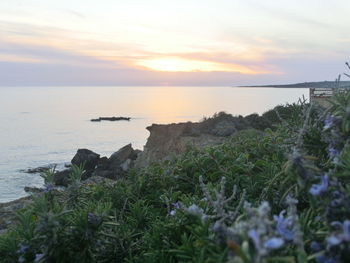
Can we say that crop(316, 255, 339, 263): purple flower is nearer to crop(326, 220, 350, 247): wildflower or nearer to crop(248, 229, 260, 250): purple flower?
crop(326, 220, 350, 247): wildflower

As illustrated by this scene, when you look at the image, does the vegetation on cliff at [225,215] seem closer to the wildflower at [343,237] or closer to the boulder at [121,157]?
the wildflower at [343,237]

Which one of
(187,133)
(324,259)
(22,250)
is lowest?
(187,133)

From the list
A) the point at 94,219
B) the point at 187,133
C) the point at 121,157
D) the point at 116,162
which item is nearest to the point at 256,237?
the point at 94,219

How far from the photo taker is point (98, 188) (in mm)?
3232

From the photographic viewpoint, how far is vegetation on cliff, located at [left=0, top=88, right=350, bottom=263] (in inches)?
46.1

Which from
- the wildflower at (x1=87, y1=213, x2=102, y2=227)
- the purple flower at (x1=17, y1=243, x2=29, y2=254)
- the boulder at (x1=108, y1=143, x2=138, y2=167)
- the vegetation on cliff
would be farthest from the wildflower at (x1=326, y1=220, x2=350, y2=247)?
the boulder at (x1=108, y1=143, x2=138, y2=167)

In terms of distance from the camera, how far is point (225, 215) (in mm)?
1451

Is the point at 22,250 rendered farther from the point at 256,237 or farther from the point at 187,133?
the point at 187,133

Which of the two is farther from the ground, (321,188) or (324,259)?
(321,188)

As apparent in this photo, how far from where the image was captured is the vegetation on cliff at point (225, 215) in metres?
1.17

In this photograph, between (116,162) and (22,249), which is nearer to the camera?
(22,249)

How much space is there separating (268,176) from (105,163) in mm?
29798

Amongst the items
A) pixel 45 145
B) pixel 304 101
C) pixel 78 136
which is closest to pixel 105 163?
pixel 45 145

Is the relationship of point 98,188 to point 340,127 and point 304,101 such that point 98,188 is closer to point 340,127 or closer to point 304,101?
point 304,101
